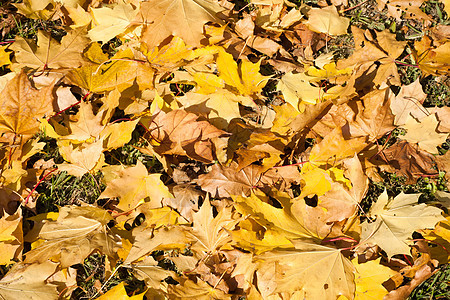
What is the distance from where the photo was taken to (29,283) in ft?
5.96

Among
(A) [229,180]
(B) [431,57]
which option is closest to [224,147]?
(A) [229,180]

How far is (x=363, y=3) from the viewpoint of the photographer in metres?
2.38

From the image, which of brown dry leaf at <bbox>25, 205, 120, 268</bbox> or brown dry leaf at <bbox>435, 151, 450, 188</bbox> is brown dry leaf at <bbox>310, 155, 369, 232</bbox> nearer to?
brown dry leaf at <bbox>435, 151, 450, 188</bbox>

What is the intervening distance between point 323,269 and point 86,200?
4.11 feet

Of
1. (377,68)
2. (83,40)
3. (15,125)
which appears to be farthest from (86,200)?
(377,68)

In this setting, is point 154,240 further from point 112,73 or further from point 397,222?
point 397,222

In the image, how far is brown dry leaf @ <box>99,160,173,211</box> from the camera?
6.15 ft

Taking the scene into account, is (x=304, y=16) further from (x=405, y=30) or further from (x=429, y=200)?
(x=429, y=200)

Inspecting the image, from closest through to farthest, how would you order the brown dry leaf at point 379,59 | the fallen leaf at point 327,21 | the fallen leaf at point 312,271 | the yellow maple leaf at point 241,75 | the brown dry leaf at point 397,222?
1. the fallen leaf at point 312,271
2. the brown dry leaf at point 397,222
3. the yellow maple leaf at point 241,75
4. the brown dry leaf at point 379,59
5. the fallen leaf at point 327,21

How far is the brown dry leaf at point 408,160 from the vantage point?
6.59ft

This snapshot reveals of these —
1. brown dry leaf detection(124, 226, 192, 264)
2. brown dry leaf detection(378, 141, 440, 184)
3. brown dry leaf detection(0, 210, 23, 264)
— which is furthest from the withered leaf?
brown dry leaf detection(0, 210, 23, 264)

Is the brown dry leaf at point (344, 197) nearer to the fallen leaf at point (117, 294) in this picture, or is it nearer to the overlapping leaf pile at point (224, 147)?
the overlapping leaf pile at point (224, 147)

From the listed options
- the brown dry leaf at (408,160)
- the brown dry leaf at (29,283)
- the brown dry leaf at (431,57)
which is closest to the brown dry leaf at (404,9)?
the brown dry leaf at (431,57)

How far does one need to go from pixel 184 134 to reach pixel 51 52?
0.89 m
